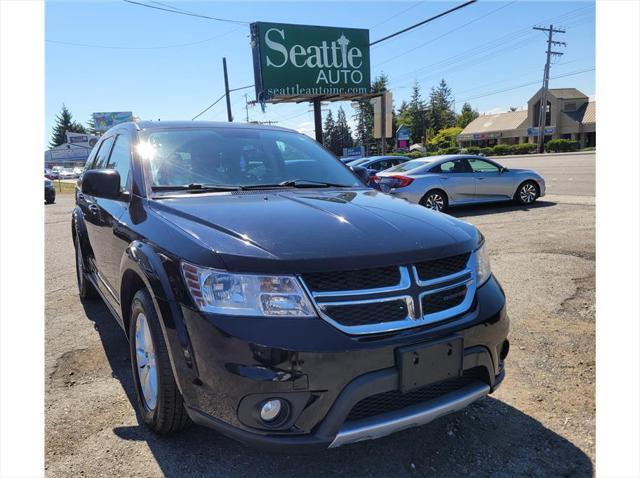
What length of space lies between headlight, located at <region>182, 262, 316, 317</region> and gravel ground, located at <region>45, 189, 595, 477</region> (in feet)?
2.99

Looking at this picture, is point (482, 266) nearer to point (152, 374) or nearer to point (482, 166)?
point (152, 374)

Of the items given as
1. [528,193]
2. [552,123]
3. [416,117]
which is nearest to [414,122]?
[416,117]

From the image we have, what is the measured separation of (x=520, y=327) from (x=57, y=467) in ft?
11.5

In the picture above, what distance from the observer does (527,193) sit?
39.8ft

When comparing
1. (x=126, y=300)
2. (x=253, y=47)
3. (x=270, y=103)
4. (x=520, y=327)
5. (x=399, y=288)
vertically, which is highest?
(x=253, y=47)

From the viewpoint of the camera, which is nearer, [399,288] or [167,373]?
[399,288]

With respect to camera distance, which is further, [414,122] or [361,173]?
[414,122]

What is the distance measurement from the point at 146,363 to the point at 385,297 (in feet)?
4.72

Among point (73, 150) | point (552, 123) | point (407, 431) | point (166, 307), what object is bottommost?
point (407, 431)

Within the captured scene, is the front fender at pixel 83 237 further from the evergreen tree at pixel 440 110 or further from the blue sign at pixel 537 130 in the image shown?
the evergreen tree at pixel 440 110

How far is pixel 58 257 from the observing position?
8.34 meters

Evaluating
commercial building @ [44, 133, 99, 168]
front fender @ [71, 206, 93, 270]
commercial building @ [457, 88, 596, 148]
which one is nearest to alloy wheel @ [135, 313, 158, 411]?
front fender @ [71, 206, 93, 270]

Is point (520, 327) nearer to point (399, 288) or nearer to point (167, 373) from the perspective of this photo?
point (399, 288)

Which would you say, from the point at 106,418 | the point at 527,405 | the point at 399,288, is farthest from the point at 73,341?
the point at 527,405
